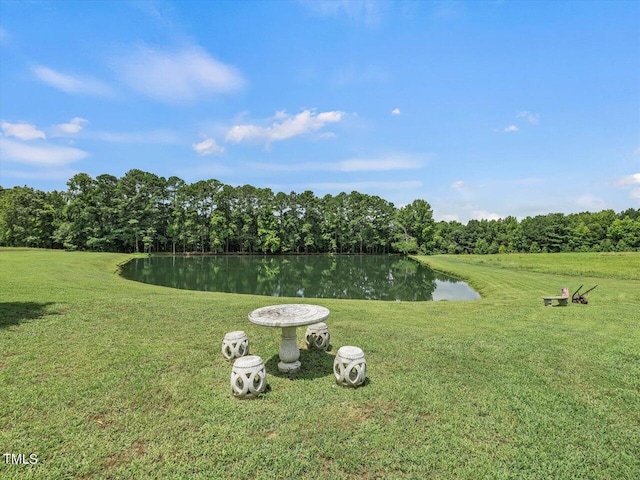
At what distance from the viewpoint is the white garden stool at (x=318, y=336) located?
6184 millimetres

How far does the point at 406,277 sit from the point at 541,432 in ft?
79.9

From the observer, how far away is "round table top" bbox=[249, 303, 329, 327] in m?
4.68

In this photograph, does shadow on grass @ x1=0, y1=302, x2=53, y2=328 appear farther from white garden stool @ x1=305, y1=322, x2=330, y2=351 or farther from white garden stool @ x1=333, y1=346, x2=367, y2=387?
white garden stool @ x1=333, y1=346, x2=367, y2=387

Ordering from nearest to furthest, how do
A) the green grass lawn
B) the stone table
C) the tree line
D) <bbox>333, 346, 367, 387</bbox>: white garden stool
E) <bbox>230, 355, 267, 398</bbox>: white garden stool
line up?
the green grass lawn < <bbox>230, 355, 267, 398</bbox>: white garden stool < <bbox>333, 346, 367, 387</bbox>: white garden stool < the stone table < the tree line

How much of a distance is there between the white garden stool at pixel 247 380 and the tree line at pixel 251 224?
152 ft

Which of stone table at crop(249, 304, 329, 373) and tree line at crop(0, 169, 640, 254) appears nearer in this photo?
stone table at crop(249, 304, 329, 373)

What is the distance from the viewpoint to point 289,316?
500 cm

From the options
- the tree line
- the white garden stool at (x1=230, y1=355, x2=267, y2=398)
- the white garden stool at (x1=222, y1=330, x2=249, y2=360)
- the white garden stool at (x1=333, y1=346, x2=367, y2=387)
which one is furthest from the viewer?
the tree line

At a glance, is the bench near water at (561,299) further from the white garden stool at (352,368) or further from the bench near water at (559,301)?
the white garden stool at (352,368)

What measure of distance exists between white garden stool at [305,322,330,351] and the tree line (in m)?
44.8

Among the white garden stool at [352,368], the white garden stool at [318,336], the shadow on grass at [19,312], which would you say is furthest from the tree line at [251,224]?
the white garden stool at [352,368]

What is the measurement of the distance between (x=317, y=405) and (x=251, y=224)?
49618 mm

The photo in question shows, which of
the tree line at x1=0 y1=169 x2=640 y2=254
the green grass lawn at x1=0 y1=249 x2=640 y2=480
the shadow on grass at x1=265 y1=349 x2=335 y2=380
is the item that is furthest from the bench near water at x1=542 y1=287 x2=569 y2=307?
the tree line at x1=0 y1=169 x2=640 y2=254

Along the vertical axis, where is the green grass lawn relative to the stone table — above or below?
below
